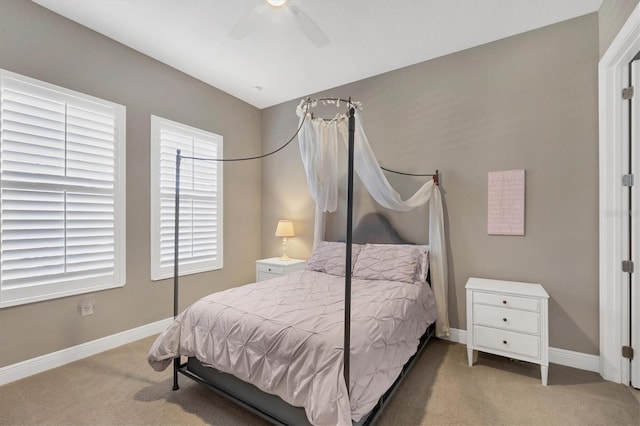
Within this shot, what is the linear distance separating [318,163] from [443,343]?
7.46ft

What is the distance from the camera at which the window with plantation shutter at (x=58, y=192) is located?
2.38 metres

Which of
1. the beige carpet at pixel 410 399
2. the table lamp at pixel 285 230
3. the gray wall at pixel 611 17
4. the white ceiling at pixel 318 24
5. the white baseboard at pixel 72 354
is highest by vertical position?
the white ceiling at pixel 318 24

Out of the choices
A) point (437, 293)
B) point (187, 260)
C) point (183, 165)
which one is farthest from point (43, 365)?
point (437, 293)

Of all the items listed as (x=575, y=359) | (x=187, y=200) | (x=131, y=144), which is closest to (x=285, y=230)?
(x=187, y=200)

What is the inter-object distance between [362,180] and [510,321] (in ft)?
5.64

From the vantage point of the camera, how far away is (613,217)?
234 cm

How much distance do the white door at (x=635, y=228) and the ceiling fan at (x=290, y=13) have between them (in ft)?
7.83

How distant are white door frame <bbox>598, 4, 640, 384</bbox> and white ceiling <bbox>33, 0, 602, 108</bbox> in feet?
2.42

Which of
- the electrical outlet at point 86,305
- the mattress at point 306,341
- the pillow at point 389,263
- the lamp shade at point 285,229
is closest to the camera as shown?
the mattress at point 306,341

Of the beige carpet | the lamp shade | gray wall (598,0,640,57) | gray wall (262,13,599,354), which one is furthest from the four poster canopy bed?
gray wall (598,0,640,57)

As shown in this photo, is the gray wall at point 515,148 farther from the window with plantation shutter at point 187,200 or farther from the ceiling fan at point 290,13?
the window with plantation shutter at point 187,200

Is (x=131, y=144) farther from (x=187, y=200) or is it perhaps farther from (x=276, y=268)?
(x=276, y=268)

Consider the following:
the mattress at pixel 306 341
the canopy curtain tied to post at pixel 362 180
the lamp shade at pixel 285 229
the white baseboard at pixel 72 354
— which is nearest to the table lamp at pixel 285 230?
the lamp shade at pixel 285 229

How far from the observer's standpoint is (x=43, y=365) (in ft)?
8.25
